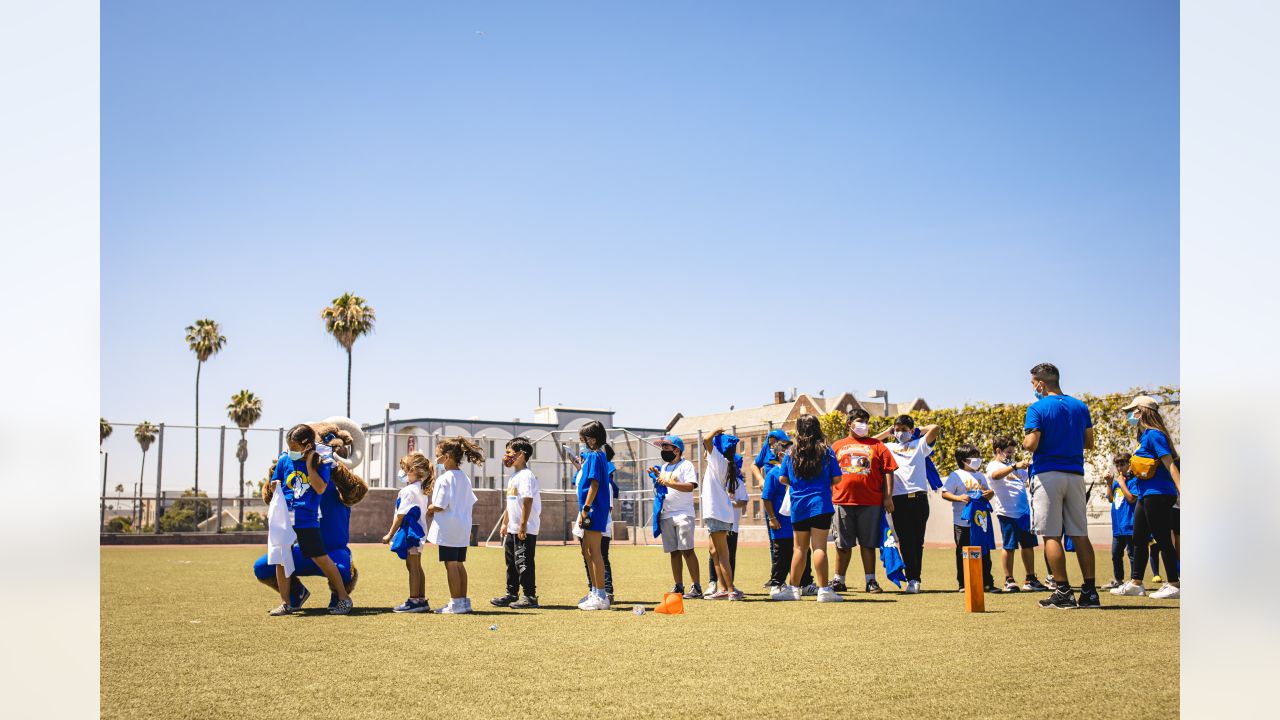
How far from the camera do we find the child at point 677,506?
10.9 m

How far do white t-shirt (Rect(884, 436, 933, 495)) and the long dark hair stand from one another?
1585mm

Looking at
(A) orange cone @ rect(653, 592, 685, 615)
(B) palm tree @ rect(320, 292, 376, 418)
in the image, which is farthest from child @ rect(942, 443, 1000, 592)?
(B) palm tree @ rect(320, 292, 376, 418)

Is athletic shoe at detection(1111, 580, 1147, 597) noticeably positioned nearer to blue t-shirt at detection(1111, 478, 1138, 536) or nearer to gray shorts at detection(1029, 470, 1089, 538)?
blue t-shirt at detection(1111, 478, 1138, 536)

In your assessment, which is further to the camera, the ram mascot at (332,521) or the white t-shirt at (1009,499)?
the white t-shirt at (1009,499)

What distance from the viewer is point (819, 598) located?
32.3ft

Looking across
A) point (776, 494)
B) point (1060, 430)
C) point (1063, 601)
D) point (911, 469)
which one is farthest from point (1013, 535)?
point (1060, 430)

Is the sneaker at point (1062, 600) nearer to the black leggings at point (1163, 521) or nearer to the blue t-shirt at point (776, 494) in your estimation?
the black leggings at point (1163, 521)

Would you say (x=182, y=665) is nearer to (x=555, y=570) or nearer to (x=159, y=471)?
(x=555, y=570)

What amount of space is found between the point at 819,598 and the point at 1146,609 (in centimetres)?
285

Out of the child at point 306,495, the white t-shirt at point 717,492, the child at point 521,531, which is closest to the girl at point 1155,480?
the white t-shirt at point 717,492

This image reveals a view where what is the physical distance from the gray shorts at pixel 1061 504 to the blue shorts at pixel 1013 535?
2.84 m

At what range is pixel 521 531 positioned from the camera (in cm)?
1034

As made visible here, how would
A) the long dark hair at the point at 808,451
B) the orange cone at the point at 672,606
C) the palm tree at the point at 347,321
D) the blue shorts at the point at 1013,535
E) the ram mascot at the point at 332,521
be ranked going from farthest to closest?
1. the palm tree at the point at 347,321
2. the blue shorts at the point at 1013,535
3. the long dark hair at the point at 808,451
4. the ram mascot at the point at 332,521
5. the orange cone at the point at 672,606
